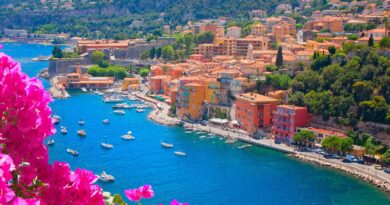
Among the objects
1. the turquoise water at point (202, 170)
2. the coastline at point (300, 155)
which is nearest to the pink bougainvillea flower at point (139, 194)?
the turquoise water at point (202, 170)

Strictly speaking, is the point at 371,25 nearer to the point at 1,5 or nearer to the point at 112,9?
the point at 112,9

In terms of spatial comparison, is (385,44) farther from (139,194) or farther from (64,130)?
(139,194)

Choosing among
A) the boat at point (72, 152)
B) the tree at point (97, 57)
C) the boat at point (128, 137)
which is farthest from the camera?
the tree at point (97, 57)

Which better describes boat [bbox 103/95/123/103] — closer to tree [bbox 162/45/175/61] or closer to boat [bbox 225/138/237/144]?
tree [bbox 162/45/175/61]

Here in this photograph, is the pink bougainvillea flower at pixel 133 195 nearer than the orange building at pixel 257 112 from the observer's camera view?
Yes

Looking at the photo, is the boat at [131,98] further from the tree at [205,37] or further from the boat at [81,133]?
the tree at [205,37]

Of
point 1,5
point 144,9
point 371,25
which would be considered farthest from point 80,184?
point 1,5

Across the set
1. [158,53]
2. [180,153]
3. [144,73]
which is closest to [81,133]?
[180,153]

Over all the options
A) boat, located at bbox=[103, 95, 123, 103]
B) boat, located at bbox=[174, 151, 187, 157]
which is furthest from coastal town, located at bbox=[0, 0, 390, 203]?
boat, located at bbox=[174, 151, 187, 157]
